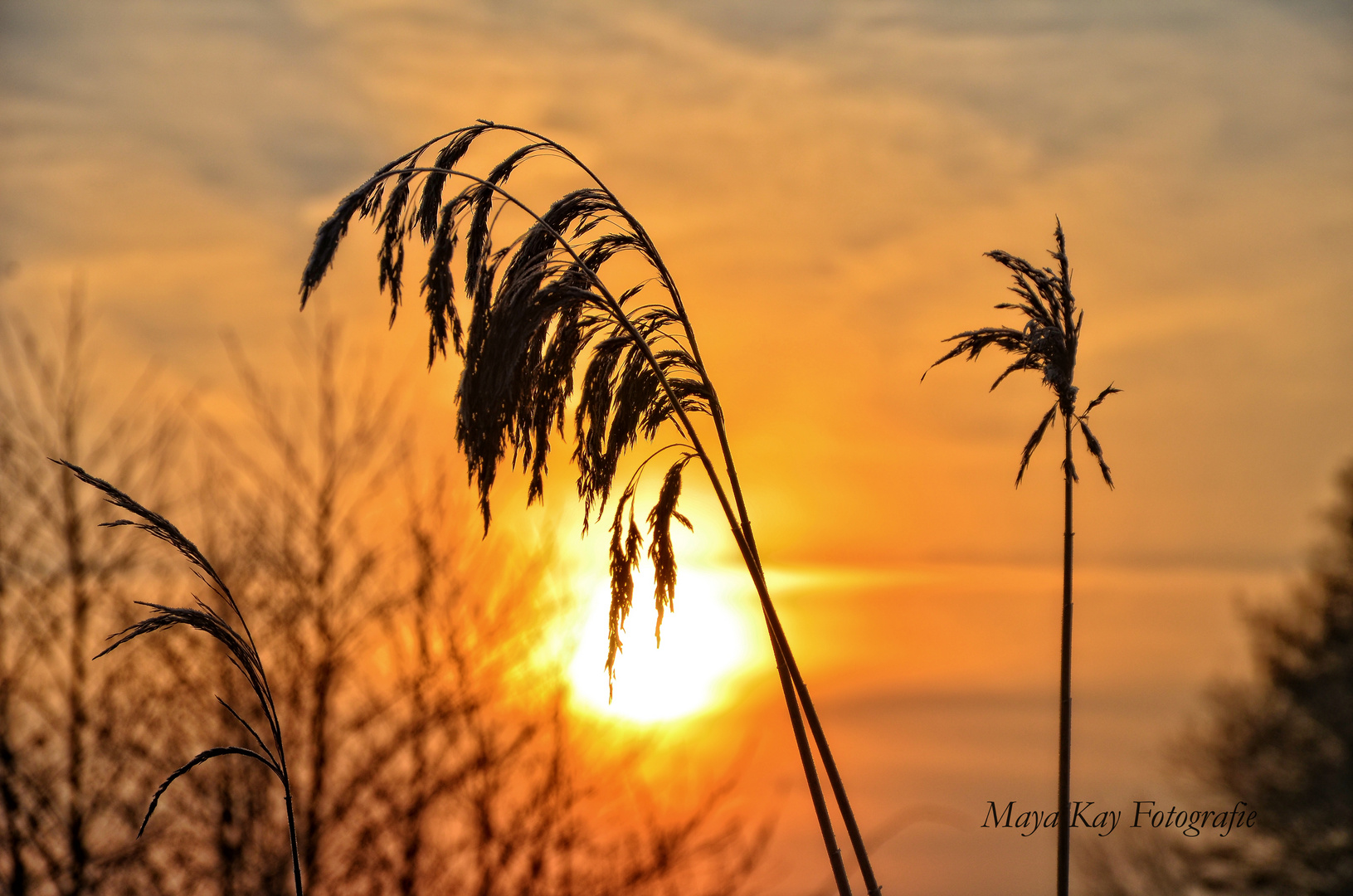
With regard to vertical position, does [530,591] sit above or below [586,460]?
above

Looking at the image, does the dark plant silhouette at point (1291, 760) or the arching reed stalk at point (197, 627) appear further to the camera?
the dark plant silhouette at point (1291, 760)

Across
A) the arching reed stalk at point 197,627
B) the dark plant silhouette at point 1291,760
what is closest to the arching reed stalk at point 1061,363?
the arching reed stalk at point 197,627

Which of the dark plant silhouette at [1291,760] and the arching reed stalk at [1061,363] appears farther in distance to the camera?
the dark plant silhouette at [1291,760]

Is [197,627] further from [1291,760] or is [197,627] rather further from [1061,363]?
[1291,760]

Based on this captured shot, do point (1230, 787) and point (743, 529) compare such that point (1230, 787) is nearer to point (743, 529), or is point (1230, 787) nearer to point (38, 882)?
point (38, 882)

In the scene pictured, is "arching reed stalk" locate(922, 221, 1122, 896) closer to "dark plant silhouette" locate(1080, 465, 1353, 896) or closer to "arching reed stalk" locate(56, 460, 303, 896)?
"arching reed stalk" locate(56, 460, 303, 896)

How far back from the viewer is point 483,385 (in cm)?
272

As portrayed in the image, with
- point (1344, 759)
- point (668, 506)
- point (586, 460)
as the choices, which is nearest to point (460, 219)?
point (586, 460)

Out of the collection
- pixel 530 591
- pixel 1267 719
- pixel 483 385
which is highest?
pixel 1267 719

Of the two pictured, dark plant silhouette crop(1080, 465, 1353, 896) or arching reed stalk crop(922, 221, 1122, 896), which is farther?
dark plant silhouette crop(1080, 465, 1353, 896)

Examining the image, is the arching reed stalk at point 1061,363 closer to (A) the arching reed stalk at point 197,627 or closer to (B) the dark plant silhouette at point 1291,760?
(A) the arching reed stalk at point 197,627

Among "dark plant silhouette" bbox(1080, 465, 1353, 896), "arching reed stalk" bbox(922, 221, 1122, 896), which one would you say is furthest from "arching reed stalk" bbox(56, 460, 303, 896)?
"dark plant silhouette" bbox(1080, 465, 1353, 896)

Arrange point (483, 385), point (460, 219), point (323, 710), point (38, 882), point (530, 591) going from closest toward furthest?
point (483, 385), point (460, 219), point (38, 882), point (323, 710), point (530, 591)

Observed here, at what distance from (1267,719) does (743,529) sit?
19751mm
